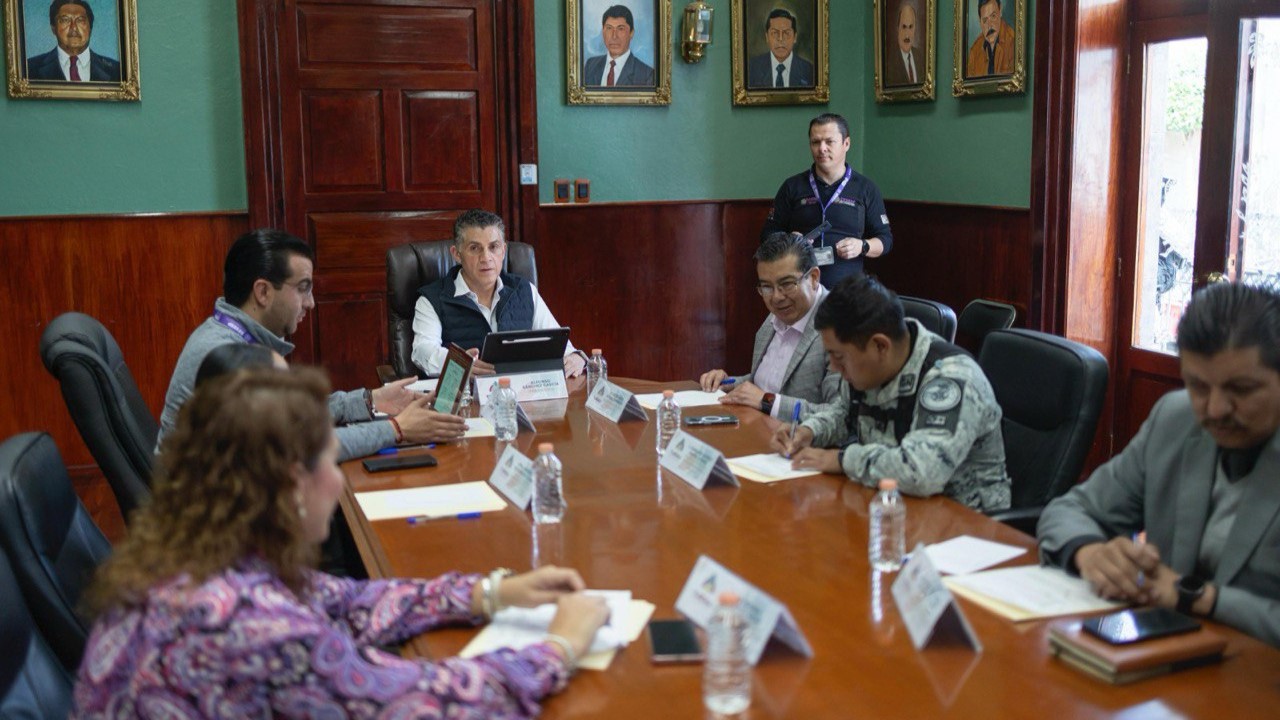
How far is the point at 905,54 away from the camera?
626 cm

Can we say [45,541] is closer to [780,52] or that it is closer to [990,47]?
[990,47]

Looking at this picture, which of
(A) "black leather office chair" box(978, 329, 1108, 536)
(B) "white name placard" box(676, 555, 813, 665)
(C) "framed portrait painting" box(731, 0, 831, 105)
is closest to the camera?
(B) "white name placard" box(676, 555, 813, 665)

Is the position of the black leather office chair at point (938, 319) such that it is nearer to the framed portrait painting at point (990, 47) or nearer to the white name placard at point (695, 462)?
the white name placard at point (695, 462)

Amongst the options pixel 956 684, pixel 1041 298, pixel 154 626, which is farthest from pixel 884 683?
pixel 1041 298

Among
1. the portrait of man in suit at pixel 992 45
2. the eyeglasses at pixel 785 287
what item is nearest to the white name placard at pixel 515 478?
the eyeglasses at pixel 785 287

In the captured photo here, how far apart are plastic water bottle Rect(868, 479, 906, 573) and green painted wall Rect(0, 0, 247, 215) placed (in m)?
4.36

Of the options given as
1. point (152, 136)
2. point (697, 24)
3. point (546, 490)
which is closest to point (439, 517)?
point (546, 490)

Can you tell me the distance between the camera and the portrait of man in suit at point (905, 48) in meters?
6.10

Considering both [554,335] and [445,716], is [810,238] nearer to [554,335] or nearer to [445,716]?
Answer: [554,335]

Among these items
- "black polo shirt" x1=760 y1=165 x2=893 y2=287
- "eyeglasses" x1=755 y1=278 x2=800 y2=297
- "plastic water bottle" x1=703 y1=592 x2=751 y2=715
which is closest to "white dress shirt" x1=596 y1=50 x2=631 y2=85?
"black polo shirt" x1=760 y1=165 x2=893 y2=287

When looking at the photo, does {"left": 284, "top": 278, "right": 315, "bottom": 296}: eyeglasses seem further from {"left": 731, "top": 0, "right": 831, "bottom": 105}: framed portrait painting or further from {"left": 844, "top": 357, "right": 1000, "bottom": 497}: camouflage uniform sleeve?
{"left": 731, "top": 0, "right": 831, "bottom": 105}: framed portrait painting

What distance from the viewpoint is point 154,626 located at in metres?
1.45

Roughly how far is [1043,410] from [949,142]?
10.8 ft

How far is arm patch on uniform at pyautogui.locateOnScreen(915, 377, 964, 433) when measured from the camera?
106 inches
